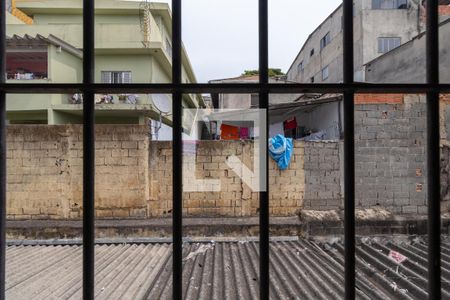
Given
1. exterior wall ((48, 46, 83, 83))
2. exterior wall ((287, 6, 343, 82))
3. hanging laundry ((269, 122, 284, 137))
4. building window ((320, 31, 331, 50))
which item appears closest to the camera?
hanging laundry ((269, 122, 284, 137))

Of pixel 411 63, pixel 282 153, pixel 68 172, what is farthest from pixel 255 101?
pixel 411 63

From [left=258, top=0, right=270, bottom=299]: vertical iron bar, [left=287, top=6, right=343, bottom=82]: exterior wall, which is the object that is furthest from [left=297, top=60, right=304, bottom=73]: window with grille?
[left=258, top=0, right=270, bottom=299]: vertical iron bar

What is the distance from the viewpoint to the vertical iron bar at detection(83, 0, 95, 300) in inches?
30.6

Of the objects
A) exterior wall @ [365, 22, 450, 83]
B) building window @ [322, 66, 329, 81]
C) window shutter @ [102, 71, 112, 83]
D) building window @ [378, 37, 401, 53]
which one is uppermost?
building window @ [378, 37, 401, 53]

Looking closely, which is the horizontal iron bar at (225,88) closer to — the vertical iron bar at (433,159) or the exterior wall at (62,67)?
the vertical iron bar at (433,159)

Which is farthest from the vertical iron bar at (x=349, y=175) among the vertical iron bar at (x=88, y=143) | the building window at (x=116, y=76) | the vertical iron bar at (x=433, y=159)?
the building window at (x=116, y=76)

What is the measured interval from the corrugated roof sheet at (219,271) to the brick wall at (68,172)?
1230 millimetres

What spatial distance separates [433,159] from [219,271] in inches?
121

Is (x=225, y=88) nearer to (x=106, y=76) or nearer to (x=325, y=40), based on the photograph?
(x=106, y=76)

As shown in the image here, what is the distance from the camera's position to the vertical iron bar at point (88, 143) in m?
0.78

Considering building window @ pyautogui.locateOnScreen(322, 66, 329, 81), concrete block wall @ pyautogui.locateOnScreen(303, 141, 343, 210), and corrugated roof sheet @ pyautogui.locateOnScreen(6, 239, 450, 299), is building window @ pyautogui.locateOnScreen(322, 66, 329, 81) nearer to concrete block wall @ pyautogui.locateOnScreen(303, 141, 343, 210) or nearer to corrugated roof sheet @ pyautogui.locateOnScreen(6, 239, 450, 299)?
concrete block wall @ pyautogui.locateOnScreen(303, 141, 343, 210)

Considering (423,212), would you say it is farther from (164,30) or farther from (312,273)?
(164,30)

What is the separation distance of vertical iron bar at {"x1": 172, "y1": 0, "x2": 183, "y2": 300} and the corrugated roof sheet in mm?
2327

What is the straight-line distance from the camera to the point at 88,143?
78cm
